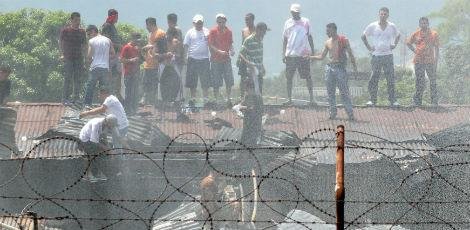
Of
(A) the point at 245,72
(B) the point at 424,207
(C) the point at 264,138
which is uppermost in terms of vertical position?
(A) the point at 245,72

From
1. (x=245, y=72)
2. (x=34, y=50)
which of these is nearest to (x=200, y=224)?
(x=245, y=72)

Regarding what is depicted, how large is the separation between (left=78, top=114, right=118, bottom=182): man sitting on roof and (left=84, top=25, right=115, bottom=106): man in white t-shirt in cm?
189

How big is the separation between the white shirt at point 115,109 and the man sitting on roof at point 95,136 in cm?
12

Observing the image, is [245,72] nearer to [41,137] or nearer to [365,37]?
[365,37]

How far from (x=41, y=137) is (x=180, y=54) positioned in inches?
119

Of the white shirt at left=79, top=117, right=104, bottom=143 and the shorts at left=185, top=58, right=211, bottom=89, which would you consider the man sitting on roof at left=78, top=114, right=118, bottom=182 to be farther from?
the shorts at left=185, top=58, right=211, bottom=89

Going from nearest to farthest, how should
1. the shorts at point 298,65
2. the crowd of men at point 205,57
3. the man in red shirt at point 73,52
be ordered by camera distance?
1. the man in red shirt at point 73,52
2. the crowd of men at point 205,57
3. the shorts at point 298,65

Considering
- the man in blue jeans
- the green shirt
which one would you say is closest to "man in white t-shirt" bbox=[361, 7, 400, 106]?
the man in blue jeans

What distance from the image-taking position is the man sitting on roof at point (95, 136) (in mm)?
13945

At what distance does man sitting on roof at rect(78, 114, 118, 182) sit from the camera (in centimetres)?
1395

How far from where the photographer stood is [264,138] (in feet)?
50.1

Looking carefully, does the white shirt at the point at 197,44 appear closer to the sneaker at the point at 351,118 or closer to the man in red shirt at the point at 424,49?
the sneaker at the point at 351,118

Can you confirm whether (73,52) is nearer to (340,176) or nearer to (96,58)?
(96,58)

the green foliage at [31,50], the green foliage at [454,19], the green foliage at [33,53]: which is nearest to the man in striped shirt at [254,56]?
the green foliage at [33,53]
